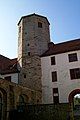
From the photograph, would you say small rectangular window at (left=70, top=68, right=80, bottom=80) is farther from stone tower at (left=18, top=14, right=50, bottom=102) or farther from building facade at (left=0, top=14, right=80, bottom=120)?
stone tower at (left=18, top=14, right=50, bottom=102)

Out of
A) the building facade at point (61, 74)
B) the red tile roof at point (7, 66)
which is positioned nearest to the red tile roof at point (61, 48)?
the building facade at point (61, 74)

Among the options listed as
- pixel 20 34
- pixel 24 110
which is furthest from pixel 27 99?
pixel 20 34

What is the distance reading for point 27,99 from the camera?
82.0 ft

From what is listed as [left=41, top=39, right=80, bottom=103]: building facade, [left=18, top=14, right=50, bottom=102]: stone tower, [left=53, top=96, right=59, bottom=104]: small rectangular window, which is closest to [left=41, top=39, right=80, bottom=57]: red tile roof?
[left=41, top=39, right=80, bottom=103]: building facade

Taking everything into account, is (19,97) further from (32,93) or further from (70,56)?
(70,56)

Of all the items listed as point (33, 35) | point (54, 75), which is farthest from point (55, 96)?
point (33, 35)

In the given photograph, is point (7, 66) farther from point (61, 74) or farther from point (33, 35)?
point (61, 74)

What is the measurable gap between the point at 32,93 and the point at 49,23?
14.3 m

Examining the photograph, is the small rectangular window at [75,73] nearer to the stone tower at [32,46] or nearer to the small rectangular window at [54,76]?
the small rectangular window at [54,76]

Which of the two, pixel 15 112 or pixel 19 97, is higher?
pixel 19 97

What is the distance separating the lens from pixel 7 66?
109 feet

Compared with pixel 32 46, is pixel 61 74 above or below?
below

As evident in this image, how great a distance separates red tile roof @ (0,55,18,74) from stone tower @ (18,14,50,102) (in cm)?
141

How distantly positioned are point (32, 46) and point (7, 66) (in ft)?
20.7
